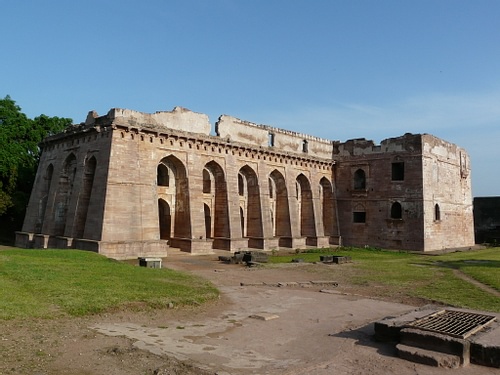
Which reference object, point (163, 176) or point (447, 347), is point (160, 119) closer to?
point (163, 176)

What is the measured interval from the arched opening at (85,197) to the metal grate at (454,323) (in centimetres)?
1889

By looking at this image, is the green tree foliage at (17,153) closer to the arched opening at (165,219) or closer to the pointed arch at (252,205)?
the arched opening at (165,219)

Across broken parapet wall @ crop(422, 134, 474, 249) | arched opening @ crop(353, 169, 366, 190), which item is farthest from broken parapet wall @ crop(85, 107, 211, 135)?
broken parapet wall @ crop(422, 134, 474, 249)

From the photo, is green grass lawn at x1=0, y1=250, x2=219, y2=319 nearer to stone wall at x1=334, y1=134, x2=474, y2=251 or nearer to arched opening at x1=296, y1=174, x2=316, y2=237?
arched opening at x1=296, y1=174, x2=316, y2=237

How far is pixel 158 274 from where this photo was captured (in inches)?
531

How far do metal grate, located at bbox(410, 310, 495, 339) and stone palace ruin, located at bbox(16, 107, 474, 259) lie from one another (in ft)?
51.0

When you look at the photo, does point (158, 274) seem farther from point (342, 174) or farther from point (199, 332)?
point (342, 174)

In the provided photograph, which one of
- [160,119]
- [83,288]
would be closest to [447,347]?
[83,288]

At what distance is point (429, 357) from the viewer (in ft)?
19.2

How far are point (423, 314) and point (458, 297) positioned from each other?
444 cm

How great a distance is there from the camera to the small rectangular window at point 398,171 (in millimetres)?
31023

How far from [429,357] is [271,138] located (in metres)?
25.4

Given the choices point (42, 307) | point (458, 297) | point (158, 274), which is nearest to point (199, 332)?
point (42, 307)

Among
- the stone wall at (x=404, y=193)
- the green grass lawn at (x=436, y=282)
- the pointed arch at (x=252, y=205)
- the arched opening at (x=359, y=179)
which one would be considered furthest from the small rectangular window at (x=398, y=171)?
the green grass lawn at (x=436, y=282)
